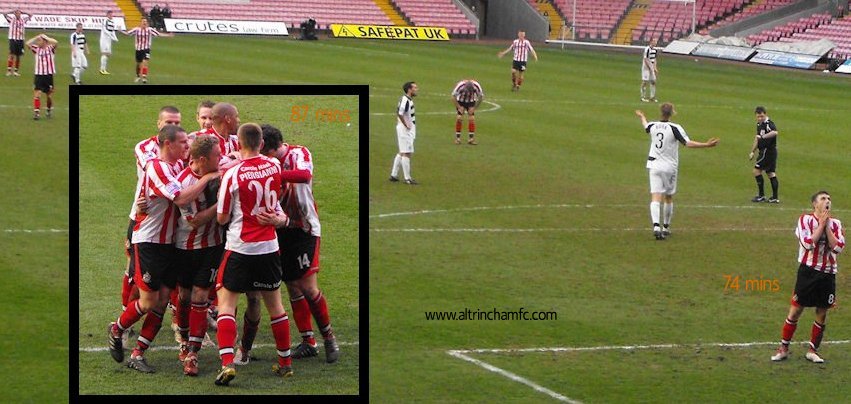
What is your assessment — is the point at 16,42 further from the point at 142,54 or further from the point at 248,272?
the point at 248,272

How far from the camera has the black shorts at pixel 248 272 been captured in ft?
25.6

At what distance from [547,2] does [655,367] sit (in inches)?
2392

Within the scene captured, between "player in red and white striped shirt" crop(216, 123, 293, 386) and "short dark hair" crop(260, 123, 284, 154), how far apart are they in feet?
0.71

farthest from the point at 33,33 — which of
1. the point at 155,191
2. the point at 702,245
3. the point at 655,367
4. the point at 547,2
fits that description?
the point at 155,191

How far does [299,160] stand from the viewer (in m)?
7.88

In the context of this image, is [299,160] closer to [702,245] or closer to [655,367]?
[655,367]

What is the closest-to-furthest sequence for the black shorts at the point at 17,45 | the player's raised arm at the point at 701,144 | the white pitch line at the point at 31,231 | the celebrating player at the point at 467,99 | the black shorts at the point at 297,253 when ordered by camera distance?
the black shorts at the point at 297,253 → the white pitch line at the point at 31,231 → the player's raised arm at the point at 701,144 → the celebrating player at the point at 467,99 → the black shorts at the point at 17,45

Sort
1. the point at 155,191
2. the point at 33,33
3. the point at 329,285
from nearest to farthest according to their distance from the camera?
the point at 155,191 < the point at 329,285 < the point at 33,33

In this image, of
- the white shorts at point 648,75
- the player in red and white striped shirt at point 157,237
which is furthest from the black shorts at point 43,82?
the player in red and white striped shirt at point 157,237

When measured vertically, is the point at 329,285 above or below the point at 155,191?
below

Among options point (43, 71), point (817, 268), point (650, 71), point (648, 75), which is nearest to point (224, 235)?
point (817, 268)

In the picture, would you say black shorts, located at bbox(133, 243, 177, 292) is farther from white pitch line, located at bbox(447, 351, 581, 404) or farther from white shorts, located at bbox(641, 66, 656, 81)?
white shorts, located at bbox(641, 66, 656, 81)

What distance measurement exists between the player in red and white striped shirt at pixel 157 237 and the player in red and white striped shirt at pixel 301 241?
0.47 metres

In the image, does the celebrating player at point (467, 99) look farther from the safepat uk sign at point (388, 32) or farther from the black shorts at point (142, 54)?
the safepat uk sign at point (388, 32)
